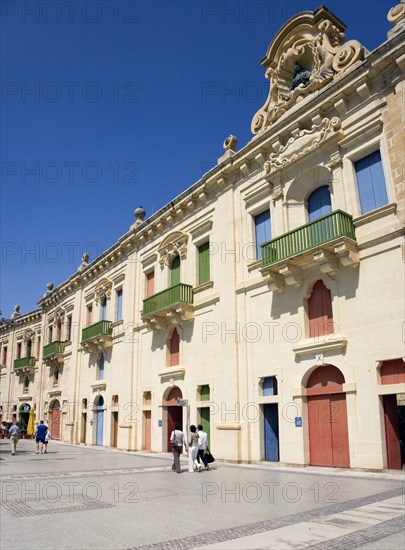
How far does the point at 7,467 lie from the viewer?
1515 centimetres

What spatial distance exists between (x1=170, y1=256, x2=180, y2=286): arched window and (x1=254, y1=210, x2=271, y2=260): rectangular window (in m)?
5.56

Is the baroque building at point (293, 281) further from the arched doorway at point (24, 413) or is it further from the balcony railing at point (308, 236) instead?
the arched doorway at point (24, 413)

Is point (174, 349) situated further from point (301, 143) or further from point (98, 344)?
point (301, 143)

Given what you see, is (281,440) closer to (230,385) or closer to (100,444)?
(230,385)

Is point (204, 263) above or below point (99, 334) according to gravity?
above

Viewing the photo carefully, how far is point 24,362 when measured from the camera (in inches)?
1631

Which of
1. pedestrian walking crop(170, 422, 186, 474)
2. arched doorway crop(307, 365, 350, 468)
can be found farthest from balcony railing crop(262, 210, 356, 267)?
→ pedestrian walking crop(170, 422, 186, 474)

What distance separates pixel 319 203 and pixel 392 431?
737 centimetres

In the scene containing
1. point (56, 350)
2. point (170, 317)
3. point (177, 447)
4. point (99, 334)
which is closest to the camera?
point (177, 447)

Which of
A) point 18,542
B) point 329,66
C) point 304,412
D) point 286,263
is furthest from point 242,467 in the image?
point 329,66

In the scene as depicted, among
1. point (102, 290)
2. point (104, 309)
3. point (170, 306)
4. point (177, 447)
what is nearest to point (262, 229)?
point (170, 306)

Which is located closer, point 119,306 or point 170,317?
point 170,317

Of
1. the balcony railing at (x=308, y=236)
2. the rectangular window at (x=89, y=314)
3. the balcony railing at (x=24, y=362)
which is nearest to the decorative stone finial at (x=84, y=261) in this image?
the rectangular window at (x=89, y=314)

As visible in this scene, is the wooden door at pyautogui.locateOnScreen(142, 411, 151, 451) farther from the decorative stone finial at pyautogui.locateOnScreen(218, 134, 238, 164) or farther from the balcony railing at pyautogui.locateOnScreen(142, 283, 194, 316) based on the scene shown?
the decorative stone finial at pyautogui.locateOnScreen(218, 134, 238, 164)
